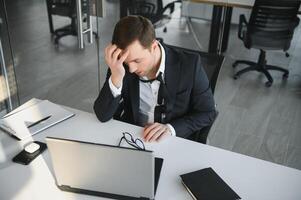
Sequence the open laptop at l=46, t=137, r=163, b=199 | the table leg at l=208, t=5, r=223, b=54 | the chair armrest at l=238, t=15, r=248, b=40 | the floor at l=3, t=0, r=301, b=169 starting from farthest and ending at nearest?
the table leg at l=208, t=5, r=223, b=54 → the chair armrest at l=238, t=15, r=248, b=40 → the floor at l=3, t=0, r=301, b=169 → the open laptop at l=46, t=137, r=163, b=199

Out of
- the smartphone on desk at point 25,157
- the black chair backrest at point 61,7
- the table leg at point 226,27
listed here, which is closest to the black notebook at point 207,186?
the smartphone on desk at point 25,157

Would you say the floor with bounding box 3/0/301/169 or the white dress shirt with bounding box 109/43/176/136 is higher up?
the white dress shirt with bounding box 109/43/176/136

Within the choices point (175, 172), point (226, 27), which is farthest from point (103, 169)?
point (226, 27)

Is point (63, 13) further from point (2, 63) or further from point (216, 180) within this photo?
point (216, 180)

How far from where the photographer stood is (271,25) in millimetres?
3619

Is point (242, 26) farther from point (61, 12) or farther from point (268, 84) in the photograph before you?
point (61, 12)

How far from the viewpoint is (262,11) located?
3547 mm

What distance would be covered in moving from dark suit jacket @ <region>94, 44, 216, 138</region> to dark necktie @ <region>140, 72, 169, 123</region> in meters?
0.03

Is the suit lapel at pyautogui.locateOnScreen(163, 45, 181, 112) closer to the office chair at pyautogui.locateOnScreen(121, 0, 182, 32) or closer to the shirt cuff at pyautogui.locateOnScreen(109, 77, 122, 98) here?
the shirt cuff at pyautogui.locateOnScreen(109, 77, 122, 98)

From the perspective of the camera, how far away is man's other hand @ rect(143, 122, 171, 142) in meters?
1.49

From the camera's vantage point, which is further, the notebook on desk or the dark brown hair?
the notebook on desk

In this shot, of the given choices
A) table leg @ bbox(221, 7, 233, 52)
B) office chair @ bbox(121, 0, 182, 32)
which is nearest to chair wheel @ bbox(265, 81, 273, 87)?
table leg @ bbox(221, 7, 233, 52)

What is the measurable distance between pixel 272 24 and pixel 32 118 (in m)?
2.88

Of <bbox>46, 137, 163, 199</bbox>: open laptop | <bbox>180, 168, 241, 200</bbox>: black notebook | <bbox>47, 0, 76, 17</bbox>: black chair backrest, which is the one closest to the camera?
<bbox>46, 137, 163, 199</bbox>: open laptop
